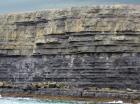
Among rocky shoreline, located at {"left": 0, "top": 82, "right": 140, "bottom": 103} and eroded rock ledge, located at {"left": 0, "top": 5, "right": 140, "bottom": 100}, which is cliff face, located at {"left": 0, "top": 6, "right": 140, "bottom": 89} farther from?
rocky shoreline, located at {"left": 0, "top": 82, "right": 140, "bottom": 103}

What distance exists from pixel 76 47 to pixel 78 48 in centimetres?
48

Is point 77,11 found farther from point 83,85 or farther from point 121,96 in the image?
point 121,96

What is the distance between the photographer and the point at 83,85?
8975cm

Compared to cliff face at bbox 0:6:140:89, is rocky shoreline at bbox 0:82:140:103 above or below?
below

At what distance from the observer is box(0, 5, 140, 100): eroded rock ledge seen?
86938mm

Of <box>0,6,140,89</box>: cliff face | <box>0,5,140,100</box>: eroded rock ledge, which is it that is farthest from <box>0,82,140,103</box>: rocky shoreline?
<box>0,6,140,89</box>: cliff face

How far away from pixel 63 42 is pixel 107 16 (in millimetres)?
8608

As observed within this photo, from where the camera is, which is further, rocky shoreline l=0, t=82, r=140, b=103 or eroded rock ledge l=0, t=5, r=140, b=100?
eroded rock ledge l=0, t=5, r=140, b=100

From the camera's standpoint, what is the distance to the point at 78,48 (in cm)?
9169

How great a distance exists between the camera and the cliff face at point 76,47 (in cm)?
8694

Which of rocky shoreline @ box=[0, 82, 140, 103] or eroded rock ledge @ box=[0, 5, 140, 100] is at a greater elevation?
eroded rock ledge @ box=[0, 5, 140, 100]

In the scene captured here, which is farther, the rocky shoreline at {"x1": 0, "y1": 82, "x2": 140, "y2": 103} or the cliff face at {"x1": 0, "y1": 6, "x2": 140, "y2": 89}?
the cliff face at {"x1": 0, "y1": 6, "x2": 140, "y2": 89}

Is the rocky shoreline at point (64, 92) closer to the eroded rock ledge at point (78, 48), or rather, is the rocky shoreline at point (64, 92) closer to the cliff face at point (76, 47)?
the eroded rock ledge at point (78, 48)

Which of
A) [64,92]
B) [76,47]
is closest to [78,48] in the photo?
[76,47]
